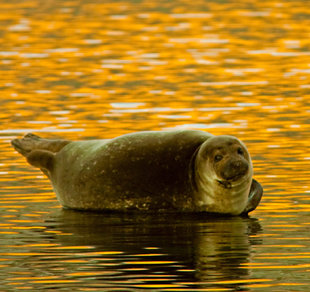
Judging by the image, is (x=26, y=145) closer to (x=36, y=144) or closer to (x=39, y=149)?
(x=36, y=144)

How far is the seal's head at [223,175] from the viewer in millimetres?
12781

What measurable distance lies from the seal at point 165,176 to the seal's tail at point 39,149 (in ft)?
1.61

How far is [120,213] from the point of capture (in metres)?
13.4

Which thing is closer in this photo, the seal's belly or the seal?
the seal

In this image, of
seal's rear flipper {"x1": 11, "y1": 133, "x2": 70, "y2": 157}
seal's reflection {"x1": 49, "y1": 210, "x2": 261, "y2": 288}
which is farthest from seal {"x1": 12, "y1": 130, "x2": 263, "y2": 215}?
seal's rear flipper {"x1": 11, "y1": 133, "x2": 70, "y2": 157}

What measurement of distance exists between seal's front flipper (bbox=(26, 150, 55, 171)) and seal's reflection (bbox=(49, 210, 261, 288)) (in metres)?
0.74

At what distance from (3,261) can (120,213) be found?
2.57 metres

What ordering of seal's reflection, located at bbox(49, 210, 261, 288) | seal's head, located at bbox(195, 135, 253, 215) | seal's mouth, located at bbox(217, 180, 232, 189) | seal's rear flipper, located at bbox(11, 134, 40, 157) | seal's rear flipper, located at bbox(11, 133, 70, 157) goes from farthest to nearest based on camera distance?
seal's rear flipper, located at bbox(11, 134, 40, 157)
seal's rear flipper, located at bbox(11, 133, 70, 157)
seal's mouth, located at bbox(217, 180, 232, 189)
seal's head, located at bbox(195, 135, 253, 215)
seal's reflection, located at bbox(49, 210, 261, 288)

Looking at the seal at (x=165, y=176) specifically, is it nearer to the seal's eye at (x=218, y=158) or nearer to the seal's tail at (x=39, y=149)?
the seal's eye at (x=218, y=158)

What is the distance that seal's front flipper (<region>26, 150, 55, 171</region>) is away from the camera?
14.2m

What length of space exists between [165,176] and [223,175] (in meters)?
0.68

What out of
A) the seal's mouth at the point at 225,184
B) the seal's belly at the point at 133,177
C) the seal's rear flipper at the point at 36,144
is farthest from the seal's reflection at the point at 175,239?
the seal's rear flipper at the point at 36,144

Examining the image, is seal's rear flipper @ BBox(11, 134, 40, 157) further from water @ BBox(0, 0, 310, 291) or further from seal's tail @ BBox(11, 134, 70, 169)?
water @ BBox(0, 0, 310, 291)

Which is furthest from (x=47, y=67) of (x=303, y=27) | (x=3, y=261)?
(x=3, y=261)
